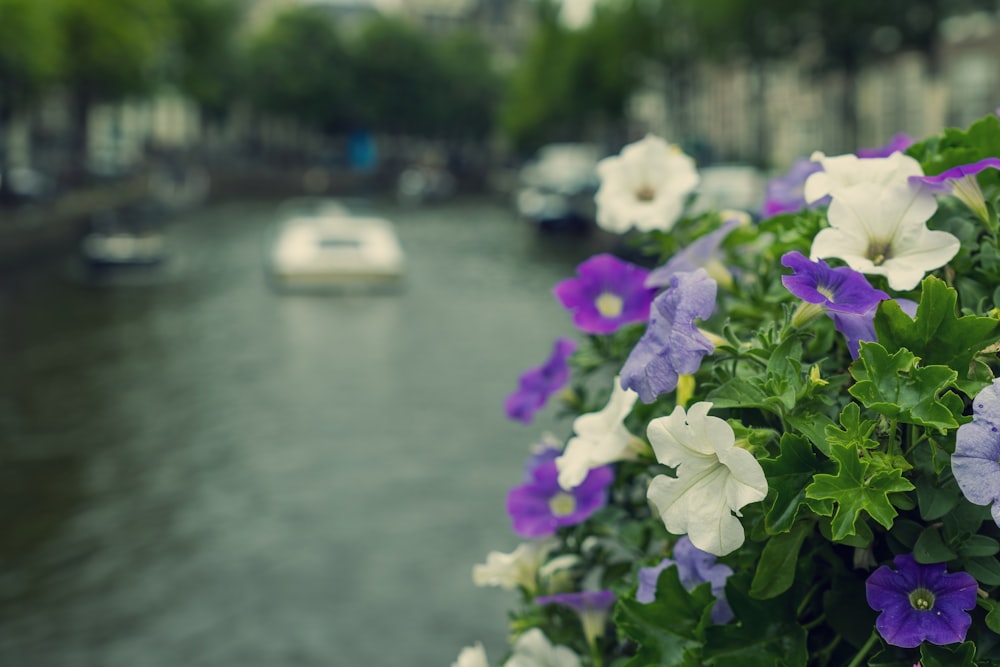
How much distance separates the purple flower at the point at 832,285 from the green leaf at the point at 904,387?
0.18 meters

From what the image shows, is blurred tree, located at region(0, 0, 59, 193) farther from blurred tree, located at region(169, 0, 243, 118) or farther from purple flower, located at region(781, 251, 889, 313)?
purple flower, located at region(781, 251, 889, 313)

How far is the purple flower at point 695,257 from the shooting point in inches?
92.9

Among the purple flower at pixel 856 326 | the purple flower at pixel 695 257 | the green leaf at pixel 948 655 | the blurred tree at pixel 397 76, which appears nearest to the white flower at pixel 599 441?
the purple flower at pixel 695 257

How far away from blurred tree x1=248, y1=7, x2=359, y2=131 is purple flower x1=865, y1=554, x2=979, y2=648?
337 ft

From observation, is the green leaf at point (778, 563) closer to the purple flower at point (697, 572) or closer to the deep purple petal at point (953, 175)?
the purple flower at point (697, 572)

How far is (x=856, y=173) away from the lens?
2123mm

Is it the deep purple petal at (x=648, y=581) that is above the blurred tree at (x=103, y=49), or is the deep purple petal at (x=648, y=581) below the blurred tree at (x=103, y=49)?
above

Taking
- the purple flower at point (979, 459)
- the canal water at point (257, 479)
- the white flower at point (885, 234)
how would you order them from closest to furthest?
1. the purple flower at point (979, 459)
2. the white flower at point (885, 234)
3. the canal water at point (257, 479)

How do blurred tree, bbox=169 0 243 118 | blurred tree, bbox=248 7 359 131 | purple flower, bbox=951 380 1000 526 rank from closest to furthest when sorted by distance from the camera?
purple flower, bbox=951 380 1000 526 → blurred tree, bbox=169 0 243 118 → blurred tree, bbox=248 7 359 131

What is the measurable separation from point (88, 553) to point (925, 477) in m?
9.26

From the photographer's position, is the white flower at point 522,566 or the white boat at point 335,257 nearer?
the white flower at point 522,566

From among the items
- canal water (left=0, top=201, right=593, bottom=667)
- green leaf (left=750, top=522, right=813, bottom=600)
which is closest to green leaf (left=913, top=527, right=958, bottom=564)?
green leaf (left=750, top=522, right=813, bottom=600)

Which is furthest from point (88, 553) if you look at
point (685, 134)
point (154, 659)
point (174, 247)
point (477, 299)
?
point (685, 134)

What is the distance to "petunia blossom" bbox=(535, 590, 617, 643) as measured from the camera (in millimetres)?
2342
